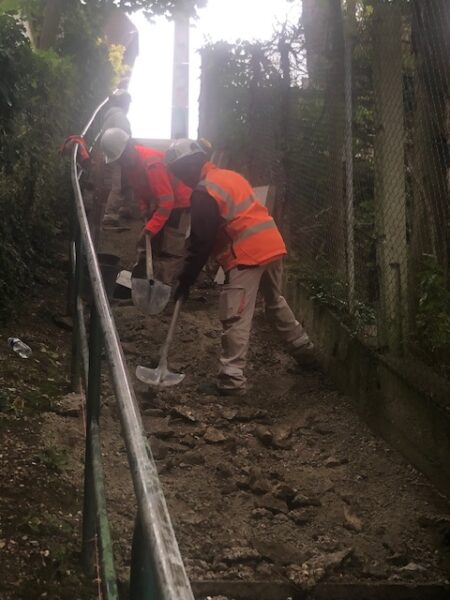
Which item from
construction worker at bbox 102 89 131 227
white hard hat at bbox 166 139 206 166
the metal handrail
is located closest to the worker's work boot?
white hard hat at bbox 166 139 206 166

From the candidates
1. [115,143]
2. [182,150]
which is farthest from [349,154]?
[115,143]

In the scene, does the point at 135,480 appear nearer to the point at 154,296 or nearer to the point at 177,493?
the point at 177,493

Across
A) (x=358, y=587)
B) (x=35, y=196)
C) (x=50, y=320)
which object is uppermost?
(x=35, y=196)

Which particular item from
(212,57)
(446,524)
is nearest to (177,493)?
(446,524)

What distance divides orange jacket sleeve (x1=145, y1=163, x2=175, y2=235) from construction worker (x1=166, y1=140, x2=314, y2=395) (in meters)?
0.58

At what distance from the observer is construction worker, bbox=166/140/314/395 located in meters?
4.74

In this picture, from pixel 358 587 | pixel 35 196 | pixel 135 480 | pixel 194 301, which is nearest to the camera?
pixel 135 480

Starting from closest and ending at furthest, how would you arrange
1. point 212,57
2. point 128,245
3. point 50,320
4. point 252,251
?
point 252,251 < point 50,320 < point 128,245 < point 212,57

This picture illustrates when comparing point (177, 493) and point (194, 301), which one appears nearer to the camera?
point (177, 493)

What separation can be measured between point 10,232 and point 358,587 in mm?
3309

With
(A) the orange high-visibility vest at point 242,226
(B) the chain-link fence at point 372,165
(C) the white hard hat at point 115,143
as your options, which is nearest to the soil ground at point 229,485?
(B) the chain-link fence at point 372,165

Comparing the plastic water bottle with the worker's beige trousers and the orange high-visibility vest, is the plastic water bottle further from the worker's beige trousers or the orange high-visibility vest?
the orange high-visibility vest

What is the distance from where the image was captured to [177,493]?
3.47 metres

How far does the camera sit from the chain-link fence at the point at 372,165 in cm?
395
